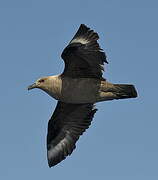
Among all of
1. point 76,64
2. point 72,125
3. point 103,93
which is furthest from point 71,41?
point 72,125

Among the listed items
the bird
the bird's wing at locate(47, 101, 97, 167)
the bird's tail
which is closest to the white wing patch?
the bird

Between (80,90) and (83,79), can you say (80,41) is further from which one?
(80,90)

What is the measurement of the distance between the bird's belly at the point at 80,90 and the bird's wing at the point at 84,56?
0.55 ft

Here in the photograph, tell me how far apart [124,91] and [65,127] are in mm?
2480

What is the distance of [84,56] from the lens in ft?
44.5

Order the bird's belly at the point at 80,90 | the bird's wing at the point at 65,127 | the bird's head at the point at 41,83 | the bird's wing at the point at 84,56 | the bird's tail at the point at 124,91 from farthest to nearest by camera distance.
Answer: the bird's wing at the point at 65,127 < the bird's head at the point at 41,83 < the bird's tail at the point at 124,91 < the bird's belly at the point at 80,90 < the bird's wing at the point at 84,56

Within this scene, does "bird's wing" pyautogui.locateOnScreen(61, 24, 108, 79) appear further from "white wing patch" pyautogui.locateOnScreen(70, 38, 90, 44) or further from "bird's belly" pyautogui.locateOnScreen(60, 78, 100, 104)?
"bird's belly" pyautogui.locateOnScreen(60, 78, 100, 104)

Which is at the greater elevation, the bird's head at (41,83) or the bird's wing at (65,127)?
the bird's head at (41,83)

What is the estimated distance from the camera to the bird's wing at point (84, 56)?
13.4 m

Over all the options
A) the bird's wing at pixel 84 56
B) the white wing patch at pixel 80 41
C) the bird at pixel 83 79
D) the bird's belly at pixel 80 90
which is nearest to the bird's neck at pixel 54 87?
the bird at pixel 83 79

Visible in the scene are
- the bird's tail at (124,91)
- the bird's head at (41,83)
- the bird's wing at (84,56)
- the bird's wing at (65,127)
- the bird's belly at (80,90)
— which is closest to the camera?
the bird's wing at (84,56)

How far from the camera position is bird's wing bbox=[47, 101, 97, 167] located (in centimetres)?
1516

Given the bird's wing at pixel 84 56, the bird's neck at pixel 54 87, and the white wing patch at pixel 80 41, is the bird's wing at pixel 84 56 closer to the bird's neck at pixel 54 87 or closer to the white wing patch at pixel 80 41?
the white wing patch at pixel 80 41

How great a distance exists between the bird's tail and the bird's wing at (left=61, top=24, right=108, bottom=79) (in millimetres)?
502
